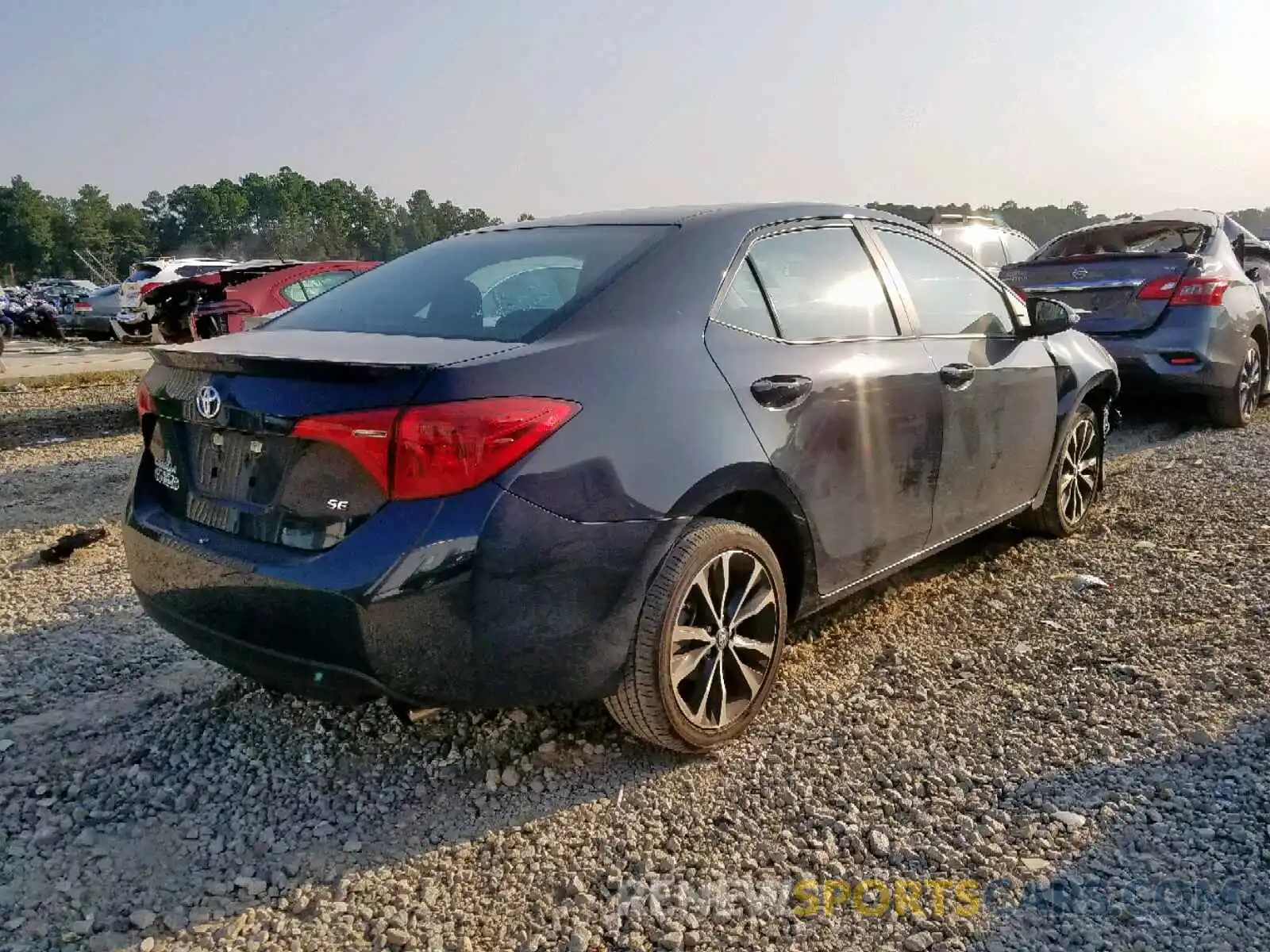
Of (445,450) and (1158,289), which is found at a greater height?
(1158,289)

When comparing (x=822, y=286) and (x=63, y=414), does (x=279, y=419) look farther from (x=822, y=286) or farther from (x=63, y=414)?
(x=63, y=414)

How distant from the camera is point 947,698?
320 cm

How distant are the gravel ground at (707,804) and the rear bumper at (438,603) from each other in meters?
0.42

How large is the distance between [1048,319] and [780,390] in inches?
75.2

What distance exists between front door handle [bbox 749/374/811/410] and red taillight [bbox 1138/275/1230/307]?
5.05m

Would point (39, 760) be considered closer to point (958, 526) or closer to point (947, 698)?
point (947, 698)

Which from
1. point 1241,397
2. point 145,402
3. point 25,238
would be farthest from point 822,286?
point 25,238

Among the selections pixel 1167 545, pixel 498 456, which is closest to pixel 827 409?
pixel 498 456

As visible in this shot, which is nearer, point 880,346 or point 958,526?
point 880,346

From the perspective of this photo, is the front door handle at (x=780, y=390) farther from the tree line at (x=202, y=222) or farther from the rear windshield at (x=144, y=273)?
the tree line at (x=202, y=222)

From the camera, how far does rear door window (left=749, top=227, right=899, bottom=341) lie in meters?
3.15

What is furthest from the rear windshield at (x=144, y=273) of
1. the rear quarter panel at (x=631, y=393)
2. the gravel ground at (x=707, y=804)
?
the rear quarter panel at (x=631, y=393)

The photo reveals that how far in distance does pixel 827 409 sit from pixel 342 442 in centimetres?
152

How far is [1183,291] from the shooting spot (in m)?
6.79
